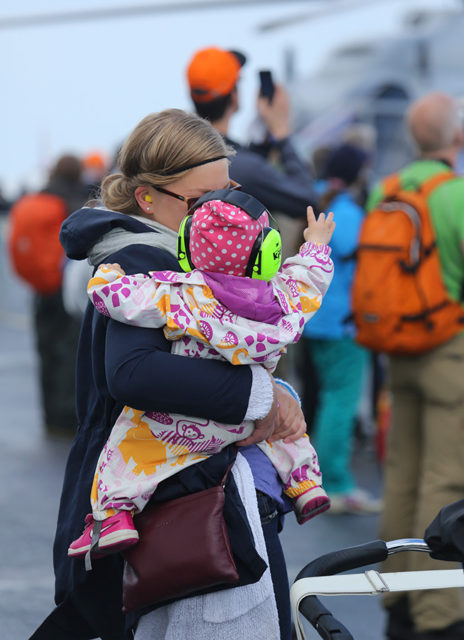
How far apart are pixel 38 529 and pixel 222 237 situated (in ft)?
10.8

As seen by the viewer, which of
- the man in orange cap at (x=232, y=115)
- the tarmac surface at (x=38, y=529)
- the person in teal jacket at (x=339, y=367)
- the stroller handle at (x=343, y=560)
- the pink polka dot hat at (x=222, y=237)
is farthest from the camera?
the person in teal jacket at (x=339, y=367)

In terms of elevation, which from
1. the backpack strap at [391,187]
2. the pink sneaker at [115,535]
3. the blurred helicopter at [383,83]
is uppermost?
the backpack strap at [391,187]

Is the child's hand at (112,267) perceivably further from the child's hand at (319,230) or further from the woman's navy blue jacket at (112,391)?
the child's hand at (319,230)

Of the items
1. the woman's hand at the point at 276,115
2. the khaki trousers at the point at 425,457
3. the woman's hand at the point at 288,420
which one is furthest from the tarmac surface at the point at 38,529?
the woman's hand at the point at 276,115

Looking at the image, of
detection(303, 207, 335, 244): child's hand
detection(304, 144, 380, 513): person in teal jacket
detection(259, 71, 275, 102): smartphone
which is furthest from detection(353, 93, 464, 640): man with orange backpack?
detection(303, 207, 335, 244): child's hand

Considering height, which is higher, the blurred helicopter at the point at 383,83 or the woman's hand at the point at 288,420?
the woman's hand at the point at 288,420

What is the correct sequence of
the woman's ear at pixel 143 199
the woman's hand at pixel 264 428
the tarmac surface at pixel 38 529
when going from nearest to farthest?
the woman's hand at pixel 264 428 < the woman's ear at pixel 143 199 < the tarmac surface at pixel 38 529

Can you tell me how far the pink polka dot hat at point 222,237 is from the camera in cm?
175

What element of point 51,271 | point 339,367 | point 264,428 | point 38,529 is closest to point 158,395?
point 264,428

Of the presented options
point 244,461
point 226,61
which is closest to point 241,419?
point 244,461

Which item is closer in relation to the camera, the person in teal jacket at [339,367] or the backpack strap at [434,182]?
the backpack strap at [434,182]

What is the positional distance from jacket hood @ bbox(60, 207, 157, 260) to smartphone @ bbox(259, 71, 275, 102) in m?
1.72

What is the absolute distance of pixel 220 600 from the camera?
183 cm

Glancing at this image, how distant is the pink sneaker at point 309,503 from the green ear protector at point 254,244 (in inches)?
Answer: 19.7
